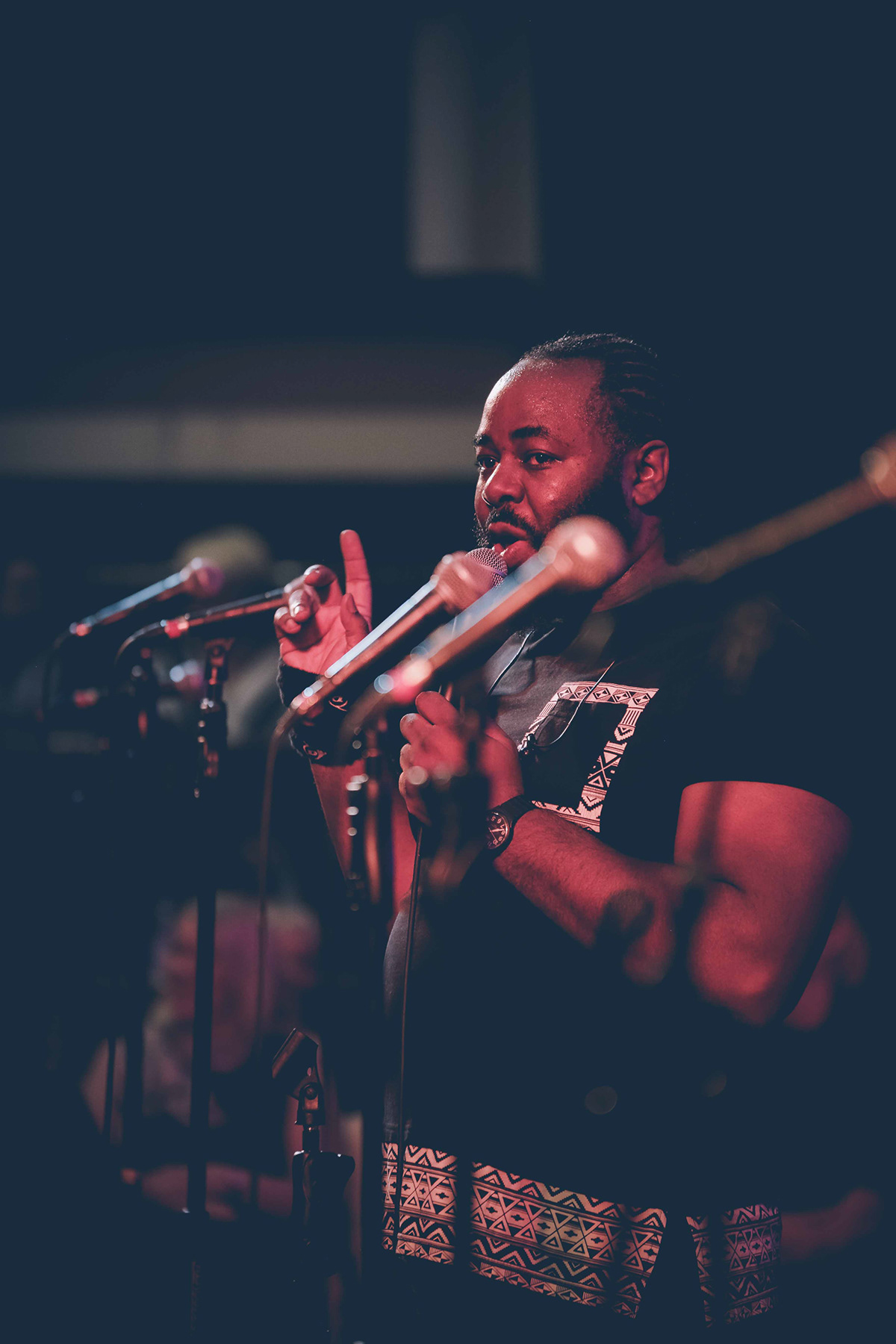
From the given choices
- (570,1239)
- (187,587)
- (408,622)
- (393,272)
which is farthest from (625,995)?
(393,272)

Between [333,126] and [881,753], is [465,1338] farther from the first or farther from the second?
[333,126]

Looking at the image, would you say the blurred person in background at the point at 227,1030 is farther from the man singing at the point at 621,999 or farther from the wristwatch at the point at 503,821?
the wristwatch at the point at 503,821

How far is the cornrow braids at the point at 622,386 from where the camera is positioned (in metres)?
1.56

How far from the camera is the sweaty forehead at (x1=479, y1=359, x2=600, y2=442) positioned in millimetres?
1509

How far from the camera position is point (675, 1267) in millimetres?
1122

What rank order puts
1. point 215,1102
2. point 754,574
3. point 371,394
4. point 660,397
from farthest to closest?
1. point 371,394
2. point 215,1102
3. point 660,397
4. point 754,574

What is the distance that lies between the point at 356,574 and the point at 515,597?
75cm

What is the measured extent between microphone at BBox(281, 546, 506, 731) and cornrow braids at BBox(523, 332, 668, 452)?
0.51 metres

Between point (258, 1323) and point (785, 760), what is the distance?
1757mm

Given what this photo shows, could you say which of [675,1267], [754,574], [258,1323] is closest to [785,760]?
[754,574]

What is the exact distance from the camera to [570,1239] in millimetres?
1131

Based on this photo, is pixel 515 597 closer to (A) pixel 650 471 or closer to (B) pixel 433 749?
(B) pixel 433 749

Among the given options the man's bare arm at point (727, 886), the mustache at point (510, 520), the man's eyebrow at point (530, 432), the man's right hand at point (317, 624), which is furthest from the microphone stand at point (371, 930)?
the man's eyebrow at point (530, 432)

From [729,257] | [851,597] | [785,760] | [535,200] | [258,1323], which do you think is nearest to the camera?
[785,760]
